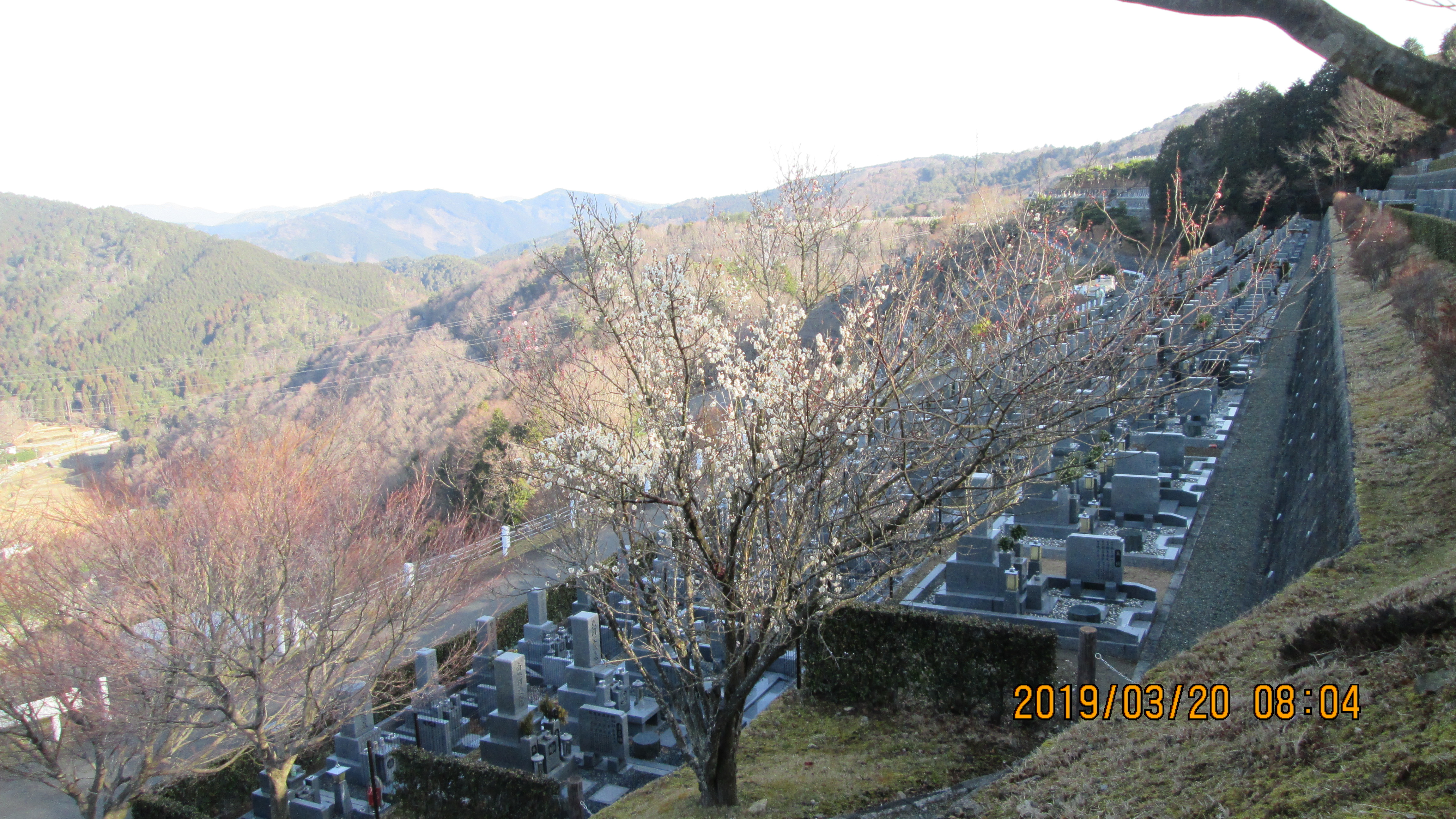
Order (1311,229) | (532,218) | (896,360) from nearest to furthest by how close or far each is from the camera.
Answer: (896,360), (1311,229), (532,218)

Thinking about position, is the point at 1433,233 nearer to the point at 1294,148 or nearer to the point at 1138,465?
the point at 1138,465

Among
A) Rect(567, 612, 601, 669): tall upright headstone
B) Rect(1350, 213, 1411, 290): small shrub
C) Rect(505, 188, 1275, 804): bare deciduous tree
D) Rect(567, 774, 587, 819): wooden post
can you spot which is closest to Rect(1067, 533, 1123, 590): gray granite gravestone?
Rect(505, 188, 1275, 804): bare deciduous tree

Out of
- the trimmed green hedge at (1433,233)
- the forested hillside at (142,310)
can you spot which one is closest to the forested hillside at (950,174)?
the trimmed green hedge at (1433,233)

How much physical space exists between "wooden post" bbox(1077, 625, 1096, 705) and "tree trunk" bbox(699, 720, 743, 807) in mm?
3138

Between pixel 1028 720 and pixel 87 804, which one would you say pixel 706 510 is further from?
pixel 87 804

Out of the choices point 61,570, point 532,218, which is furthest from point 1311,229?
point 532,218

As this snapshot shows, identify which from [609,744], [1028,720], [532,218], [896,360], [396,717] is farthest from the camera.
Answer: [532,218]

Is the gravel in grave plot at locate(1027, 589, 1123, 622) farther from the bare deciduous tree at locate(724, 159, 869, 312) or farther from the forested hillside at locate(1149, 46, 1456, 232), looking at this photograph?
the forested hillside at locate(1149, 46, 1456, 232)

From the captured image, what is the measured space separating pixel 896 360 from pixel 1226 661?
2.99 m

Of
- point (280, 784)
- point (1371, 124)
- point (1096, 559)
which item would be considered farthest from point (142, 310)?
point (1371, 124)

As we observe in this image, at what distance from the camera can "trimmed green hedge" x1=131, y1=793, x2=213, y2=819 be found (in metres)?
8.41

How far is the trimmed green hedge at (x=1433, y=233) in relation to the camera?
12773mm

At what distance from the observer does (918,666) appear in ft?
26.7
